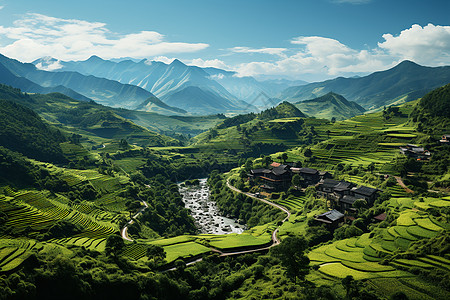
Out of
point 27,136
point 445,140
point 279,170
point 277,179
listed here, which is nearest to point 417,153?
point 445,140

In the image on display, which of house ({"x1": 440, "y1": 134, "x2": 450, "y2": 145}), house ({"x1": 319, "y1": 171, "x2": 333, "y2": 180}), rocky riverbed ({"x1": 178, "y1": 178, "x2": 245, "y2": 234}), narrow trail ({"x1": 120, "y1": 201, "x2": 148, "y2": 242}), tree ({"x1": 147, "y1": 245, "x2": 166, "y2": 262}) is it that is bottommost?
rocky riverbed ({"x1": 178, "y1": 178, "x2": 245, "y2": 234})

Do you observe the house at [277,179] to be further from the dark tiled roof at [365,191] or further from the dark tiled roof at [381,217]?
the dark tiled roof at [381,217]

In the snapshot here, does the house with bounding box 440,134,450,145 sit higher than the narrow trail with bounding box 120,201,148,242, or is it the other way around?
the house with bounding box 440,134,450,145

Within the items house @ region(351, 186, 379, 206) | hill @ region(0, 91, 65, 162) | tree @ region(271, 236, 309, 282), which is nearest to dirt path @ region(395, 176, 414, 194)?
house @ region(351, 186, 379, 206)

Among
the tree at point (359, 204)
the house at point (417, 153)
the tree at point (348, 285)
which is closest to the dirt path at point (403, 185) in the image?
the tree at point (359, 204)

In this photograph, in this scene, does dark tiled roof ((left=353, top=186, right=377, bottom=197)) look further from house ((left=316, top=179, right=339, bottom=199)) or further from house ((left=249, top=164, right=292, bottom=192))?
house ((left=249, top=164, right=292, bottom=192))

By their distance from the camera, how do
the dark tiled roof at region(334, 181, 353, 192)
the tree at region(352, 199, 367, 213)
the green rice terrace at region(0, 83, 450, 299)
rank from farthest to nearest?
1. the dark tiled roof at region(334, 181, 353, 192)
2. the tree at region(352, 199, 367, 213)
3. the green rice terrace at region(0, 83, 450, 299)

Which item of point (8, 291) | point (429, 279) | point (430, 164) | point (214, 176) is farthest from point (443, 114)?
point (8, 291)
